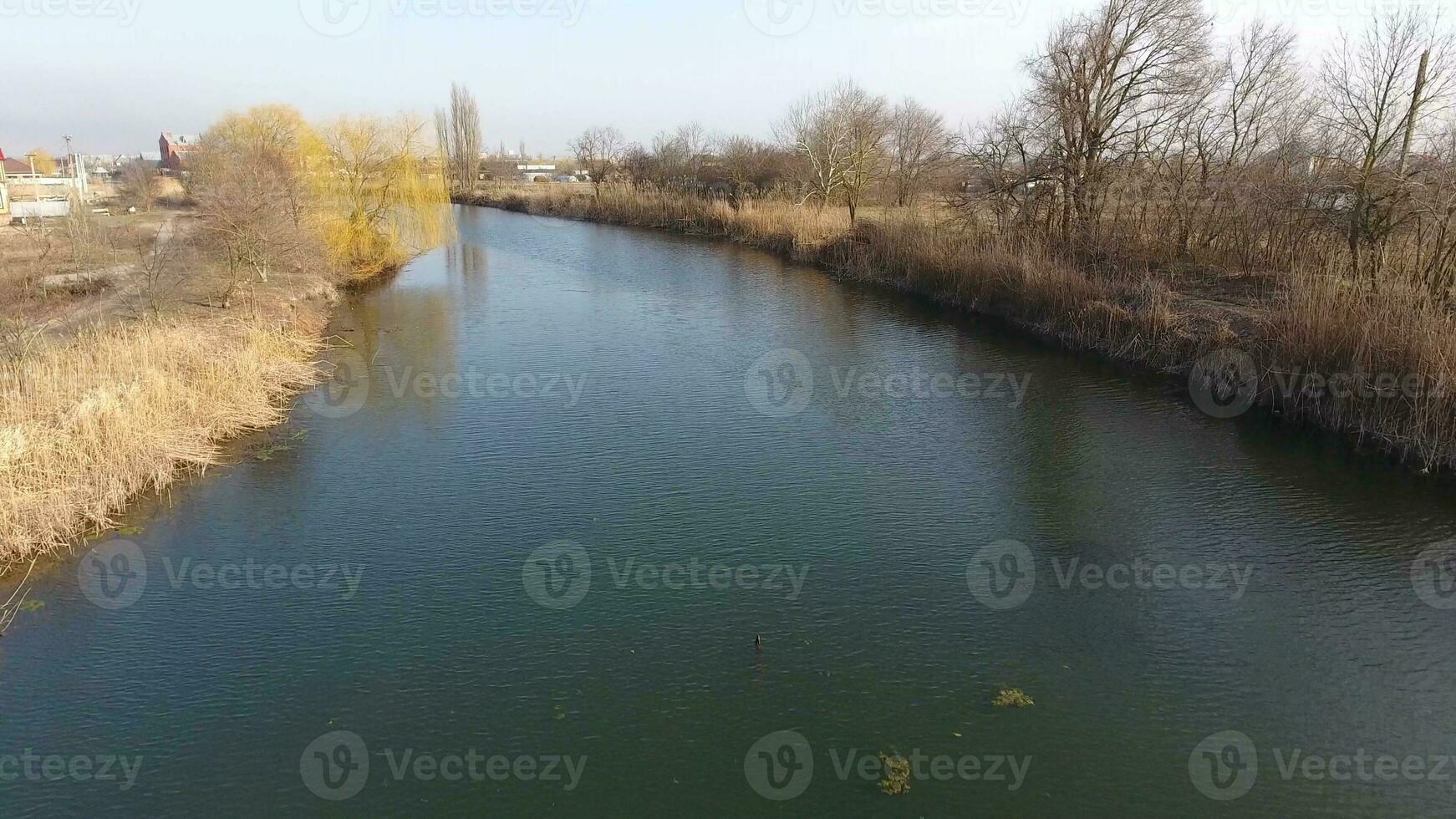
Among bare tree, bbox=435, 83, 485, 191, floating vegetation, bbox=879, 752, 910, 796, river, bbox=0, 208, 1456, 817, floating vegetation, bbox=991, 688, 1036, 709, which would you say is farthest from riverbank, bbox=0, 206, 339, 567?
bare tree, bbox=435, 83, 485, 191

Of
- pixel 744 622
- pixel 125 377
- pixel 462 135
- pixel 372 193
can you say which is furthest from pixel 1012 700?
pixel 462 135

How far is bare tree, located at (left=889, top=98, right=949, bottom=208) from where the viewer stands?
91.7 ft

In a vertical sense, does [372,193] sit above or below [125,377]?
above

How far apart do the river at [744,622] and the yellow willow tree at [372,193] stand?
35.9 feet

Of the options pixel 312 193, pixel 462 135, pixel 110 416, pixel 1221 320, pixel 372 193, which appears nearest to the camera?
pixel 110 416

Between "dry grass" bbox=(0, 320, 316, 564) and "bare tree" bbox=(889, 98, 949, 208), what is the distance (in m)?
20.1

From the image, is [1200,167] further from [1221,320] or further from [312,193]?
[312,193]

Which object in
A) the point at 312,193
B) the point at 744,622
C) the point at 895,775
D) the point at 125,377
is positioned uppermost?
the point at 312,193

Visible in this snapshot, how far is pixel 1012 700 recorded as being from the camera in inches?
219

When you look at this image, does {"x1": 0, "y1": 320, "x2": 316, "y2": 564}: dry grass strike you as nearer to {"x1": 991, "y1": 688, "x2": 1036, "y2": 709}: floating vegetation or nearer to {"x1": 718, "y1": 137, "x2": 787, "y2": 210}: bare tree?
{"x1": 991, "y1": 688, "x2": 1036, "y2": 709}: floating vegetation

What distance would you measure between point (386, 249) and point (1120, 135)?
18.1m

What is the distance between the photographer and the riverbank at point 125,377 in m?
7.62

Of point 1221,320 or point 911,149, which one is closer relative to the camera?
point 1221,320

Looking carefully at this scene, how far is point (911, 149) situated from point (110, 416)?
28.7m
